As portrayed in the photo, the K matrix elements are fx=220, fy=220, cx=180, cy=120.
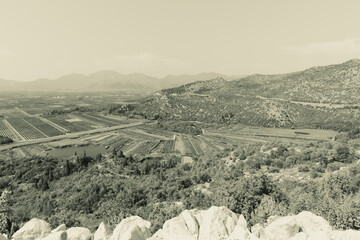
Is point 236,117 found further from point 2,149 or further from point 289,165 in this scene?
point 2,149

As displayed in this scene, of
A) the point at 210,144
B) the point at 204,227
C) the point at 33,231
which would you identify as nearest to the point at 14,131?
the point at 210,144

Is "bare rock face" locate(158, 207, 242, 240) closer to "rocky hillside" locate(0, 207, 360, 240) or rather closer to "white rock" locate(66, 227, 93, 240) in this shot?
"rocky hillside" locate(0, 207, 360, 240)

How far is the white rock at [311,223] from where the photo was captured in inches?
529

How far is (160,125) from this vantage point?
125 m

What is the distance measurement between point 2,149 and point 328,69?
598ft

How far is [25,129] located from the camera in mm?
123562

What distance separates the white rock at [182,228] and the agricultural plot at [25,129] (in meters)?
112

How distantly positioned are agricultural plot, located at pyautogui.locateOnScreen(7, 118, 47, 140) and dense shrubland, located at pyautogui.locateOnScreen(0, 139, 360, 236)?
4266 centimetres

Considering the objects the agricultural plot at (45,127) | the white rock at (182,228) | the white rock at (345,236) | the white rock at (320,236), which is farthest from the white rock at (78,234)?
the agricultural plot at (45,127)

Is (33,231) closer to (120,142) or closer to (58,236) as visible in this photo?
(58,236)

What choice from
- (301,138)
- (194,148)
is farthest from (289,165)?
(301,138)

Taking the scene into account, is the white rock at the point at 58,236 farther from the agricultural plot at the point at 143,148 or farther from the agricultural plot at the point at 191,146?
the agricultural plot at the point at 143,148

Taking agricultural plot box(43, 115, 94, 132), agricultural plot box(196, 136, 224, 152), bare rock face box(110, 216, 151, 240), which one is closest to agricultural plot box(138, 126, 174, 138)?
agricultural plot box(196, 136, 224, 152)

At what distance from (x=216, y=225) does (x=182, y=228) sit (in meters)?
2.28
